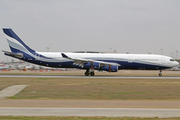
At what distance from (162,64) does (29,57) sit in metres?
24.0

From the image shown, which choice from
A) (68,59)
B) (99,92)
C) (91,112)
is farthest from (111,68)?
(91,112)

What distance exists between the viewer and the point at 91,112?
38.8ft

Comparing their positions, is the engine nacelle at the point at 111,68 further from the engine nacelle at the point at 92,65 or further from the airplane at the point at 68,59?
the engine nacelle at the point at 92,65

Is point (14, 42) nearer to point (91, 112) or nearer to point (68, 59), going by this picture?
point (68, 59)

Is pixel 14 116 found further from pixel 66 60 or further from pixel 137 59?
pixel 137 59

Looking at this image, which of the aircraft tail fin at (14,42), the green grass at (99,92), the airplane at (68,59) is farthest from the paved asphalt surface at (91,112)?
the aircraft tail fin at (14,42)

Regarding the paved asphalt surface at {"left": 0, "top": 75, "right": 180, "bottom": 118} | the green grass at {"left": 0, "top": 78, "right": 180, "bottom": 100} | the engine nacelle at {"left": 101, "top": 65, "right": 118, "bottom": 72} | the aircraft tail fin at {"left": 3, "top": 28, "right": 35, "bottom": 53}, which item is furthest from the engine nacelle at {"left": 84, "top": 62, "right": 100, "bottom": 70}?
the paved asphalt surface at {"left": 0, "top": 75, "right": 180, "bottom": 118}

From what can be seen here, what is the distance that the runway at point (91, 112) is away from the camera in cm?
1124

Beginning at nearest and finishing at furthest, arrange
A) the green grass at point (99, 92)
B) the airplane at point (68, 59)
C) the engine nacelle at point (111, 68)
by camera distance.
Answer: the green grass at point (99, 92)
the engine nacelle at point (111, 68)
the airplane at point (68, 59)

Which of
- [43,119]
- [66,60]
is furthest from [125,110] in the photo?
[66,60]

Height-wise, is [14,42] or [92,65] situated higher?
[14,42]

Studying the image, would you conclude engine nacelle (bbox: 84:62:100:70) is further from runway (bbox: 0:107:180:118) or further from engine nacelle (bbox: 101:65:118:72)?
runway (bbox: 0:107:180:118)

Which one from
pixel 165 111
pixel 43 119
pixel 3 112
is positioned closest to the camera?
pixel 43 119

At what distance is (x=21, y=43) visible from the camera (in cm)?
4044
